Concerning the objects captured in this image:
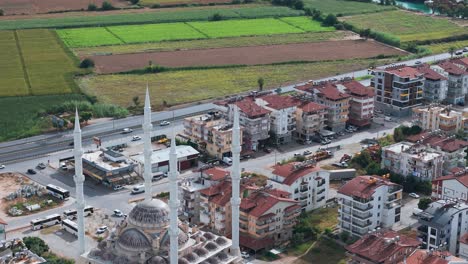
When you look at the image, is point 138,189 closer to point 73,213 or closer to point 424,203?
point 73,213

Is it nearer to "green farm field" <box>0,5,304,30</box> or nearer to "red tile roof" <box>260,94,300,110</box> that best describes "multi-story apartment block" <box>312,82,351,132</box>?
"red tile roof" <box>260,94,300,110</box>

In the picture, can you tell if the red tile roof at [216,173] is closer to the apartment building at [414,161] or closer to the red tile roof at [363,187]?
the red tile roof at [363,187]

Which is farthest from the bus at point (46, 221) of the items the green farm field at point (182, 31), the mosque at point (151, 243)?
the green farm field at point (182, 31)

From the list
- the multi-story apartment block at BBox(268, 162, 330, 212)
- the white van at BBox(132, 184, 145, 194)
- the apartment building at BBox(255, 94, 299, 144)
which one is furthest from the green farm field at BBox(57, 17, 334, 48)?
the multi-story apartment block at BBox(268, 162, 330, 212)

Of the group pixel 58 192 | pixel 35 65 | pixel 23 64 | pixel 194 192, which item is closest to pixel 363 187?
pixel 194 192

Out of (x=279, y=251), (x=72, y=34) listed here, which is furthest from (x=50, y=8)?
(x=279, y=251)

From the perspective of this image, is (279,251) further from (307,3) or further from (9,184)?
(307,3)
